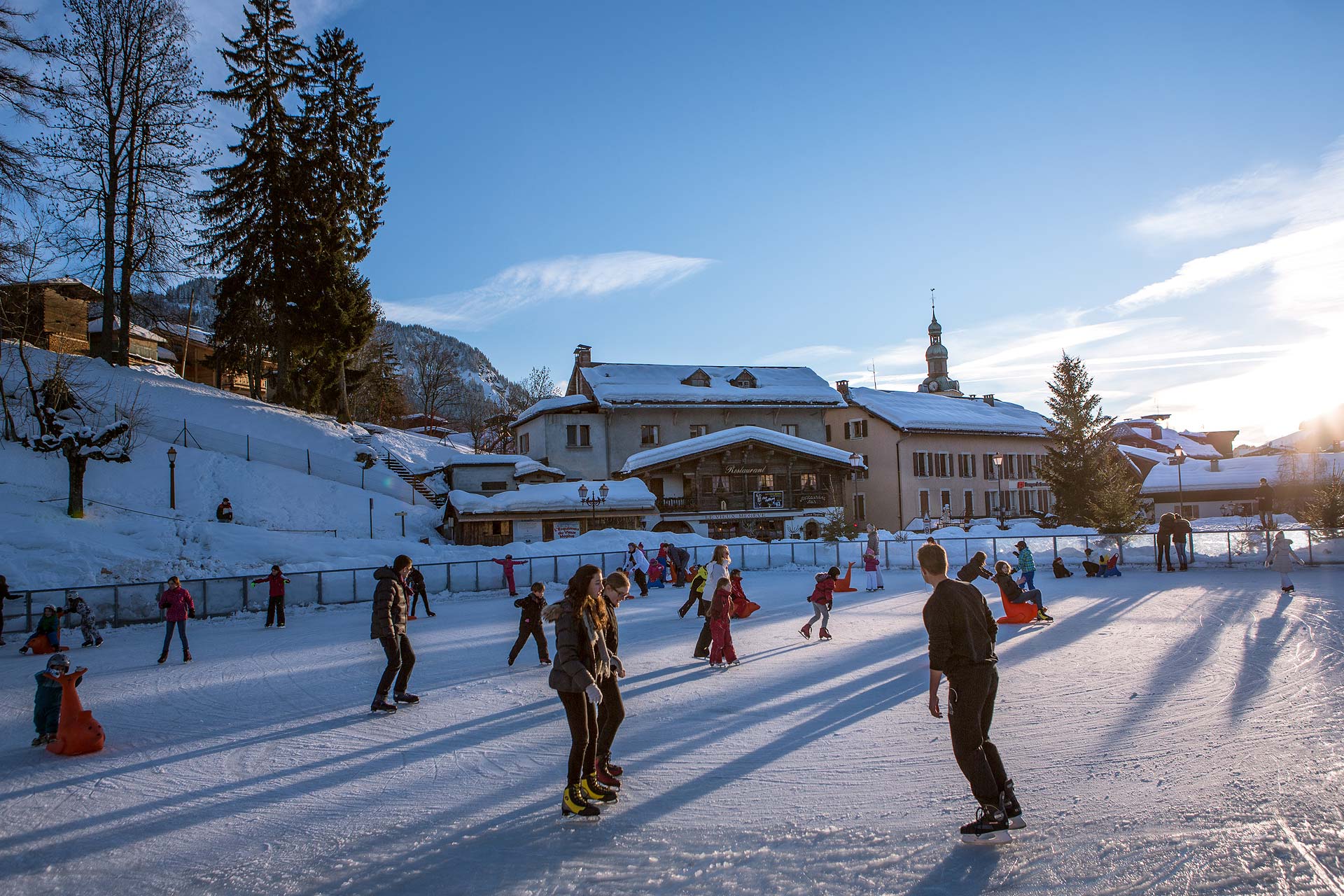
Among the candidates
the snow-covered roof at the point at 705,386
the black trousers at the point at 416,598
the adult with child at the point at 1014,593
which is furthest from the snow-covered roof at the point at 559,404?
the adult with child at the point at 1014,593

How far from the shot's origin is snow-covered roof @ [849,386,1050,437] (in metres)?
48.3

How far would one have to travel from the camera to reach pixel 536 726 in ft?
28.2

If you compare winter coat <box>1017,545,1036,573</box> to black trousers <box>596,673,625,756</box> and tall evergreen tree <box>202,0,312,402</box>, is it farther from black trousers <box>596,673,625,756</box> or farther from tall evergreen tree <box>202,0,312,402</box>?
tall evergreen tree <box>202,0,312,402</box>

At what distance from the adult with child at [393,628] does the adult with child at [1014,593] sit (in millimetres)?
10100

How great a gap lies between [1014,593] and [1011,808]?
1032 centimetres

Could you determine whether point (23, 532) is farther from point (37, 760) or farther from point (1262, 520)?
point (1262, 520)

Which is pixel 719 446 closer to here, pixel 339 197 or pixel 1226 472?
pixel 339 197

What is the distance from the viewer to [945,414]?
2042 inches

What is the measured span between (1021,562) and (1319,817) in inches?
573

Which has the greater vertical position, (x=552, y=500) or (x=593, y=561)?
(x=552, y=500)

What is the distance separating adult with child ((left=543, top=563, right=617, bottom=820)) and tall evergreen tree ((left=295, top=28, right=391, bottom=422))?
130 feet

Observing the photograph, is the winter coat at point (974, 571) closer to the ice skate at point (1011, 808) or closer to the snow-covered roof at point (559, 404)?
the ice skate at point (1011, 808)

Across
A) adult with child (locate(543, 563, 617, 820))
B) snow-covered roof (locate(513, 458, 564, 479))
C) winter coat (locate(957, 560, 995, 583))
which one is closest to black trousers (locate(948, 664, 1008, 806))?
adult with child (locate(543, 563, 617, 820))

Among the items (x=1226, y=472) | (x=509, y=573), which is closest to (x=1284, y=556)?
(x=509, y=573)
